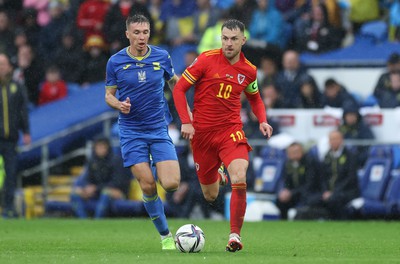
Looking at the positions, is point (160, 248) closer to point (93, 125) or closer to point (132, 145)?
point (132, 145)

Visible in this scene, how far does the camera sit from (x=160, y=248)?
14.2 meters

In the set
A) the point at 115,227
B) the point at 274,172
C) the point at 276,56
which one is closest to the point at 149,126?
the point at 115,227

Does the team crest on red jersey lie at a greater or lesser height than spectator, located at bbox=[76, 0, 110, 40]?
greater

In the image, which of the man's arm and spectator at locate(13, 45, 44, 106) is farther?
spectator at locate(13, 45, 44, 106)

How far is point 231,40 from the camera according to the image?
13461mm

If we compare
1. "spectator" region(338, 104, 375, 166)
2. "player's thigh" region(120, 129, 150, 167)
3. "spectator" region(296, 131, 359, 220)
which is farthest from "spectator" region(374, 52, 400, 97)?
"player's thigh" region(120, 129, 150, 167)

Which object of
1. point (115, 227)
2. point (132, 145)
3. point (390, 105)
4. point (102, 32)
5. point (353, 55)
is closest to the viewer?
point (132, 145)

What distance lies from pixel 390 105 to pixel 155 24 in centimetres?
707

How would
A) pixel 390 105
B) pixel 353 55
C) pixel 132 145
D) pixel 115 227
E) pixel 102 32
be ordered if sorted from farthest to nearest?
pixel 102 32, pixel 353 55, pixel 390 105, pixel 115 227, pixel 132 145

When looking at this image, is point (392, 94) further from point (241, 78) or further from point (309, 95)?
point (241, 78)

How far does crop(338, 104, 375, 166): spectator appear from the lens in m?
21.1

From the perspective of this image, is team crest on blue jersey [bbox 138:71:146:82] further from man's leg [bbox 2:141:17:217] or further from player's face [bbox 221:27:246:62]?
man's leg [bbox 2:141:17:217]

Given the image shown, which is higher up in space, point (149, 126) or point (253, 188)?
point (149, 126)

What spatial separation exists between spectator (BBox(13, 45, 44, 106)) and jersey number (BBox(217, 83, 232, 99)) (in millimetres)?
13900
